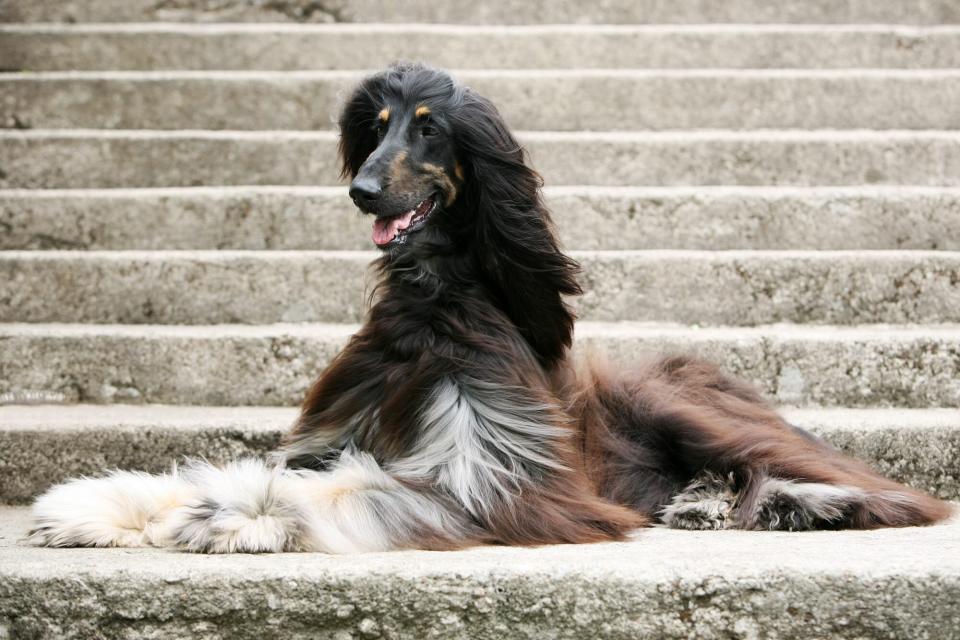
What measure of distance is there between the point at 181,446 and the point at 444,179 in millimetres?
1237

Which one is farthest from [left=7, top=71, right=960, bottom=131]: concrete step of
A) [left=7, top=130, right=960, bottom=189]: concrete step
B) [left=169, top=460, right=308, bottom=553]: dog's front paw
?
[left=169, top=460, right=308, bottom=553]: dog's front paw

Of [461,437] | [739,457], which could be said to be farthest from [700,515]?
[461,437]

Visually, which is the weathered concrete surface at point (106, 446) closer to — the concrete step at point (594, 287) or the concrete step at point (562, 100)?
the concrete step at point (594, 287)

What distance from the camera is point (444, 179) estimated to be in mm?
2926

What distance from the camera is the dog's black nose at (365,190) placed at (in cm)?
273

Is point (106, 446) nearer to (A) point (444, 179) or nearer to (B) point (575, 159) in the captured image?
(A) point (444, 179)

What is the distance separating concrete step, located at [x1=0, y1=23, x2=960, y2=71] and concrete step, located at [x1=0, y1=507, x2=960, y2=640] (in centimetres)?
385

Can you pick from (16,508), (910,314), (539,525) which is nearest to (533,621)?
(539,525)

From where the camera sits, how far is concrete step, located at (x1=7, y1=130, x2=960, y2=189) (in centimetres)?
481

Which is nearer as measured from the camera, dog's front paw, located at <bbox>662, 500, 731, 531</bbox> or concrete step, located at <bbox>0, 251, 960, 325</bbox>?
dog's front paw, located at <bbox>662, 500, 731, 531</bbox>

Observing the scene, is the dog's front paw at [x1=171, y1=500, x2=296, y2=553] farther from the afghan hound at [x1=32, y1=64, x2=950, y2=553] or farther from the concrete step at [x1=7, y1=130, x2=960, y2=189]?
the concrete step at [x1=7, y1=130, x2=960, y2=189]

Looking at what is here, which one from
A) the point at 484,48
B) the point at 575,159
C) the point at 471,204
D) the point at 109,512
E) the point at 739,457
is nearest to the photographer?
the point at 109,512

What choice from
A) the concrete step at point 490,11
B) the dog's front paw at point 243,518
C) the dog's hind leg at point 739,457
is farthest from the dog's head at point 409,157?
the concrete step at point 490,11

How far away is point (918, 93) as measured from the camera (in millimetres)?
A: 5215
